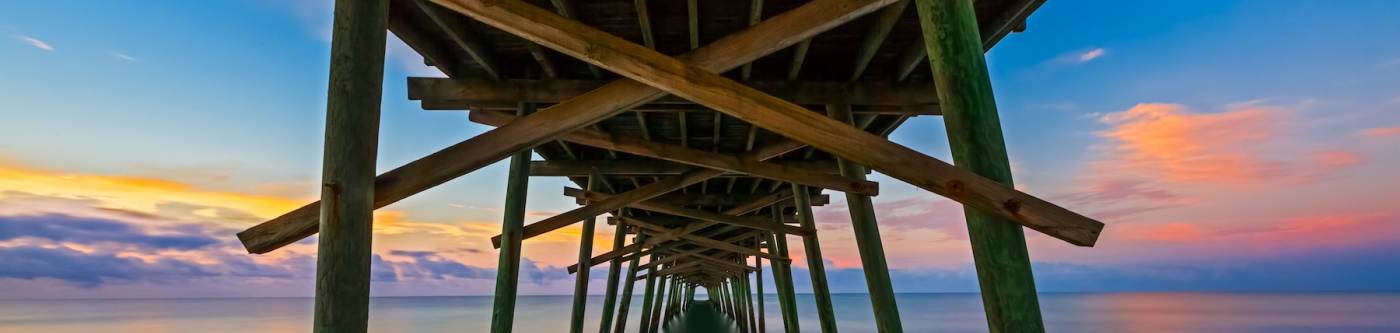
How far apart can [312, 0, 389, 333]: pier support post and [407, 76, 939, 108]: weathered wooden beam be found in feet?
9.19

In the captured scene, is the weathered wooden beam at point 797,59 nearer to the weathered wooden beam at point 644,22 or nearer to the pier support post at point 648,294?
the weathered wooden beam at point 644,22

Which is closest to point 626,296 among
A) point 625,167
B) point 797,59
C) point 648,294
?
point 648,294

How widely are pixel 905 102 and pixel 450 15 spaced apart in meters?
3.74

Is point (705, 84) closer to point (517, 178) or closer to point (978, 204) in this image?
point (978, 204)

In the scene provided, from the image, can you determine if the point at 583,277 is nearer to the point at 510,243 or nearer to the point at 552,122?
the point at 510,243

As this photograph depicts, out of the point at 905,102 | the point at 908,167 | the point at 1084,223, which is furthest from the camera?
the point at 905,102

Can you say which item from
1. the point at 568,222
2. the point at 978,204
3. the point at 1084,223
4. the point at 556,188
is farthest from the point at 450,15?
the point at 556,188

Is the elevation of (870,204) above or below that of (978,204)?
above

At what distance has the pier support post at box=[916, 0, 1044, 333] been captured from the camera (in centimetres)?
268

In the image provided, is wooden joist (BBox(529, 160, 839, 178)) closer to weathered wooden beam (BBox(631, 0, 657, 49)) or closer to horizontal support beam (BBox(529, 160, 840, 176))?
horizontal support beam (BBox(529, 160, 840, 176))

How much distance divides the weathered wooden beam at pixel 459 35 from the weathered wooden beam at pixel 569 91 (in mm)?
181

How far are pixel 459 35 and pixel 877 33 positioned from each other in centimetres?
293

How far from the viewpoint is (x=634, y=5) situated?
4570 millimetres

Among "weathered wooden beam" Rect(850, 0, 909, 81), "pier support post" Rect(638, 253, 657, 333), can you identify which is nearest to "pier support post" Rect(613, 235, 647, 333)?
"pier support post" Rect(638, 253, 657, 333)
